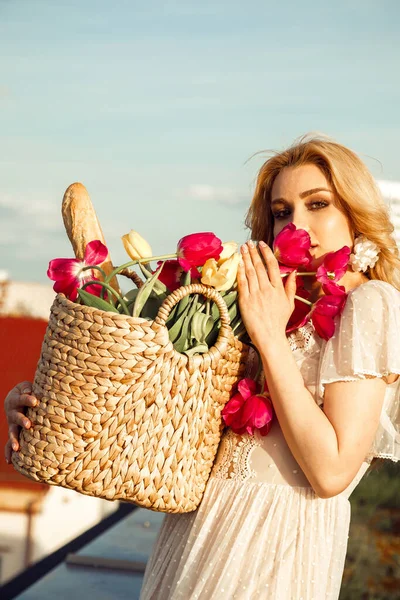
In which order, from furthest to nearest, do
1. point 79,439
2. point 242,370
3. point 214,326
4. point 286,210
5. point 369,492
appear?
point 369,492 < point 286,210 < point 242,370 < point 214,326 < point 79,439

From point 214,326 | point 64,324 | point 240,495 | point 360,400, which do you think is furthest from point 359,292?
point 64,324

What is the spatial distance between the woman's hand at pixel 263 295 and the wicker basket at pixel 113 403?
12 cm

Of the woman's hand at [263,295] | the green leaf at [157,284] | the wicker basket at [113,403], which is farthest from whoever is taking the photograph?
the woman's hand at [263,295]

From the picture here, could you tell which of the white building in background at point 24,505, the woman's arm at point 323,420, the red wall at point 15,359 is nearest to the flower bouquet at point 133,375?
the woman's arm at point 323,420

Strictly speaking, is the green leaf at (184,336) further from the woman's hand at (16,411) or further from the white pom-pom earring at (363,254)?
the white pom-pom earring at (363,254)

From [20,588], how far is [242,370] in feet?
13.0

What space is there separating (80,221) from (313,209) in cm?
56

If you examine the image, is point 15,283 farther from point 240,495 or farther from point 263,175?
point 240,495

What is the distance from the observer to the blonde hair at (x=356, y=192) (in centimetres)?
Result: 186

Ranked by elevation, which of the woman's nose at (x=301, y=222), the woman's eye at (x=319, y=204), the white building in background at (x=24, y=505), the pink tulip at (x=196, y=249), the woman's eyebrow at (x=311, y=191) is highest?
the woman's eyebrow at (x=311, y=191)

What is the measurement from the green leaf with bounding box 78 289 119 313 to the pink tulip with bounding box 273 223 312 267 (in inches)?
16.4

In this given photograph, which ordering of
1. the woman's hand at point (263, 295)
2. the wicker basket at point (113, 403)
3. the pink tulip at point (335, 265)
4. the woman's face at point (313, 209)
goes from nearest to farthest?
the wicker basket at point (113, 403) → the woman's hand at point (263, 295) → the pink tulip at point (335, 265) → the woman's face at point (313, 209)

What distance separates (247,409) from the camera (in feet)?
5.23

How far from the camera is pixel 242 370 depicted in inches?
65.4
